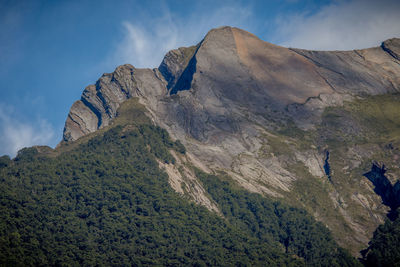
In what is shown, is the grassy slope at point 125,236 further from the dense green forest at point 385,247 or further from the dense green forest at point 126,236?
the dense green forest at point 385,247

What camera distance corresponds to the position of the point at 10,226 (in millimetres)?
165375

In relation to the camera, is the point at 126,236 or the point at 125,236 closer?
the point at 125,236

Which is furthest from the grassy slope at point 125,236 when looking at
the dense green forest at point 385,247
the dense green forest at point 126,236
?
the dense green forest at point 385,247

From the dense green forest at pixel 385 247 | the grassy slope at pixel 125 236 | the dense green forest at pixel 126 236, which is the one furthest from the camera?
the dense green forest at pixel 385 247

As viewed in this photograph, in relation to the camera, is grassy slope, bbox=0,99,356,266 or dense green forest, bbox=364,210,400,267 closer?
grassy slope, bbox=0,99,356,266

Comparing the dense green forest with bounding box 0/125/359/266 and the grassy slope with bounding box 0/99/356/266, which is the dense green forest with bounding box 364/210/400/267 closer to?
the dense green forest with bounding box 0/125/359/266

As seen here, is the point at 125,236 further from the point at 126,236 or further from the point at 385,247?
the point at 385,247

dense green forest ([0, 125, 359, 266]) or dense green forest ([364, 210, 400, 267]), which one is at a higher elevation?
dense green forest ([0, 125, 359, 266])

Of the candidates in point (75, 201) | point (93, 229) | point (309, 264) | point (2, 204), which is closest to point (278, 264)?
point (309, 264)

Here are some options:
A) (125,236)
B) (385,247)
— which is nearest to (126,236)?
(125,236)

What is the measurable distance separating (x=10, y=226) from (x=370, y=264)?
119166mm

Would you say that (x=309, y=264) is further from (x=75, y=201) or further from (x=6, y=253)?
(x=6, y=253)

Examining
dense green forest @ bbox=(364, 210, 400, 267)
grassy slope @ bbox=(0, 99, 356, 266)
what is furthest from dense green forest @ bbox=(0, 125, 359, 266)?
dense green forest @ bbox=(364, 210, 400, 267)

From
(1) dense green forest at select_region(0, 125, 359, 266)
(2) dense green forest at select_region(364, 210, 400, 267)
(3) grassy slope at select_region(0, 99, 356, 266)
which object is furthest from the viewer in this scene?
(2) dense green forest at select_region(364, 210, 400, 267)
